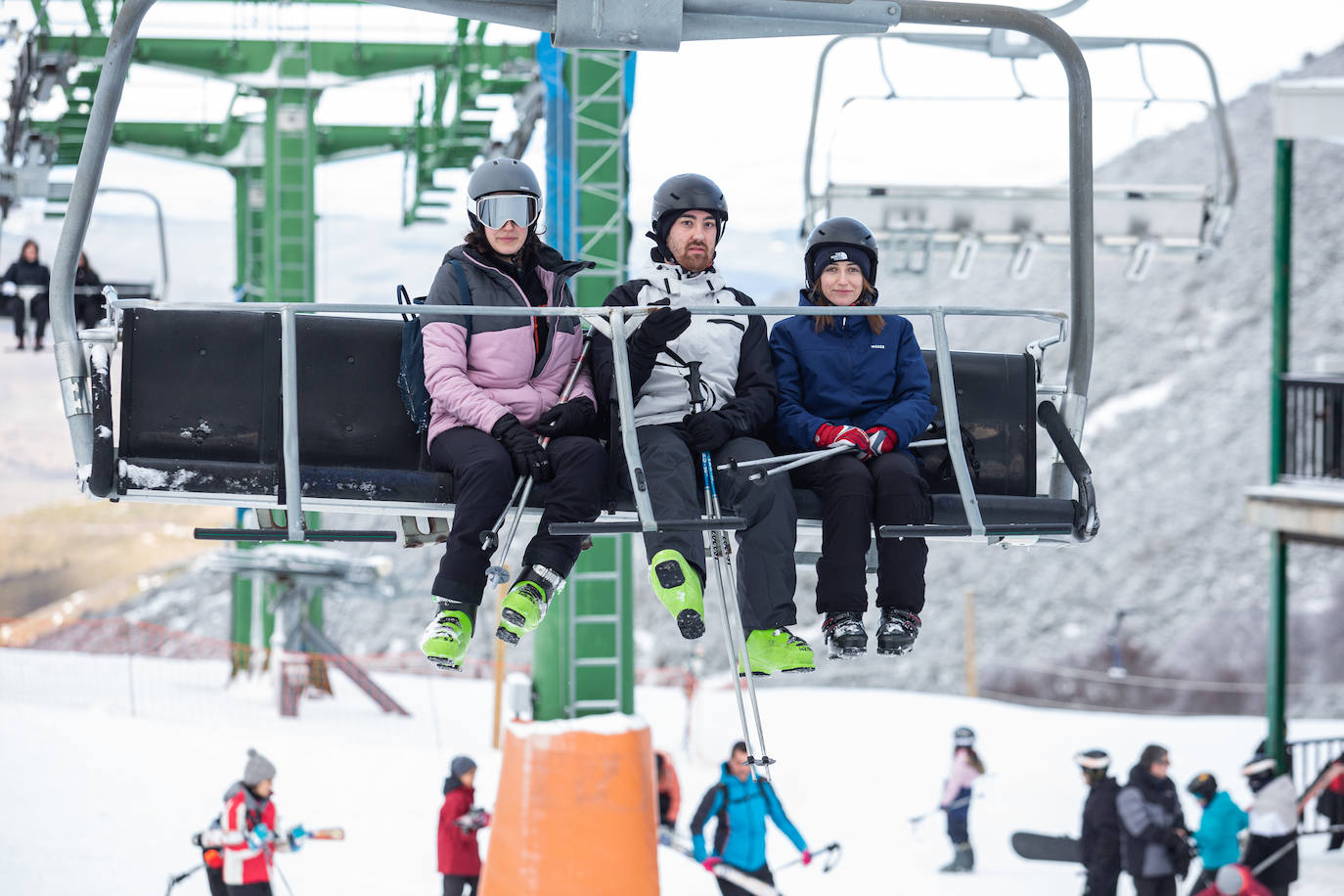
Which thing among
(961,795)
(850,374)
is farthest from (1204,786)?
(850,374)

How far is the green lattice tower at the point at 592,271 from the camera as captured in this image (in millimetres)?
12398

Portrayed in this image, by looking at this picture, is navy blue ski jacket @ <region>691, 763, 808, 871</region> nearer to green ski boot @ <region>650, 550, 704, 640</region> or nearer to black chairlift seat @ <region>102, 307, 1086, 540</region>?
black chairlift seat @ <region>102, 307, 1086, 540</region>

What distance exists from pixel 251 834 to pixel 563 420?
14.5ft

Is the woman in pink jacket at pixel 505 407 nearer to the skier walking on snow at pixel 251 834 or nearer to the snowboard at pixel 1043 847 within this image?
the skier walking on snow at pixel 251 834

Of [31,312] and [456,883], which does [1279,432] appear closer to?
[456,883]

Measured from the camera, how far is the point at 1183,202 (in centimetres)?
1154

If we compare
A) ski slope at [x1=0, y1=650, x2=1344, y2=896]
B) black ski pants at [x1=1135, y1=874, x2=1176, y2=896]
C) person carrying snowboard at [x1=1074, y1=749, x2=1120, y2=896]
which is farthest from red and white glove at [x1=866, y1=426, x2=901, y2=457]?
black ski pants at [x1=1135, y1=874, x2=1176, y2=896]

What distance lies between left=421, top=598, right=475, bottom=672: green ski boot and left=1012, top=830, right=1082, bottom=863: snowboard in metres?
7.84

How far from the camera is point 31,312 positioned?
14.8m

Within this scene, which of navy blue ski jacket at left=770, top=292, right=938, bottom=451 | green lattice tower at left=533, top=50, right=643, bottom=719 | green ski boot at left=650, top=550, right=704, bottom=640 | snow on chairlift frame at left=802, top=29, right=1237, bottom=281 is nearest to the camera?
green ski boot at left=650, top=550, right=704, bottom=640

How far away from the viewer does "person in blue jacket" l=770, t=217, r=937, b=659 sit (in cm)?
410

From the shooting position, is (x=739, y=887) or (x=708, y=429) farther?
(x=739, y=887)

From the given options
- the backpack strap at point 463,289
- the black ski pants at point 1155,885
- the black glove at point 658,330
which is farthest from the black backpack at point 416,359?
the black ski pants at point 1155,885

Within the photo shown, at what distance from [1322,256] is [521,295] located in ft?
153
